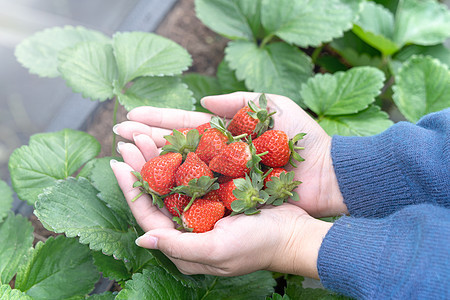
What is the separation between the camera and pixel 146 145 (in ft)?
3.52

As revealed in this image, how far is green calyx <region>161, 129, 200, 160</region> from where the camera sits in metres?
1.01

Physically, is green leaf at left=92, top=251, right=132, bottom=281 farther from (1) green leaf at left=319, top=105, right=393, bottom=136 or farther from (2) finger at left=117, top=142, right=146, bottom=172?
(1) green leaf at left=319, top=105, right=393, bottom=136

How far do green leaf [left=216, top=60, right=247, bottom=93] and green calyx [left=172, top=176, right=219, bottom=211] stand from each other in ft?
2.11

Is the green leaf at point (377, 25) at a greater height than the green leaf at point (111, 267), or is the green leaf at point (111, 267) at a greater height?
the green leaf at point (377, 25)

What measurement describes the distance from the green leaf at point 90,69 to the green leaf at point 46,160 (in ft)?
0.47

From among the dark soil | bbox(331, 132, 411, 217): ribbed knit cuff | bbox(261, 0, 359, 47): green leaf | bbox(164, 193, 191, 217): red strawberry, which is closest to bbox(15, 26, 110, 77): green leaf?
the dark soil

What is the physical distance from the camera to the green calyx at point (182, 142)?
1.01 metres

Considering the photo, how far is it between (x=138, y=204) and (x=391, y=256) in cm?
55

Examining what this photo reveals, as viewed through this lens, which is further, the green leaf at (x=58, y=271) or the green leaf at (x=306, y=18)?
the green leaf at (x=306, y=18)

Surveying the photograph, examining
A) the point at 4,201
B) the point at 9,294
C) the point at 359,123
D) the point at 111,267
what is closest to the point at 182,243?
the point at 111,267

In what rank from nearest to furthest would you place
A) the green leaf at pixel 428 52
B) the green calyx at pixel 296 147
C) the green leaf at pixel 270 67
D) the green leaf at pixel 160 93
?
the green calyx at pixel 296 147
the green leaf at pixel 160 93
the green leaf at pixel 270 67
the green leaf at pixel 428 52

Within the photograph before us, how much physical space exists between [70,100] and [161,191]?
0.85m

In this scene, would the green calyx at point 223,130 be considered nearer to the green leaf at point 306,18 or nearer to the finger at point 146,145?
the finger at point 146,145

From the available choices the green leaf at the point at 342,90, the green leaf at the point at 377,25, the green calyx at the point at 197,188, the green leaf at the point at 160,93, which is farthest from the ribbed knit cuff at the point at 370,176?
the green leaf at the point at 377,25
